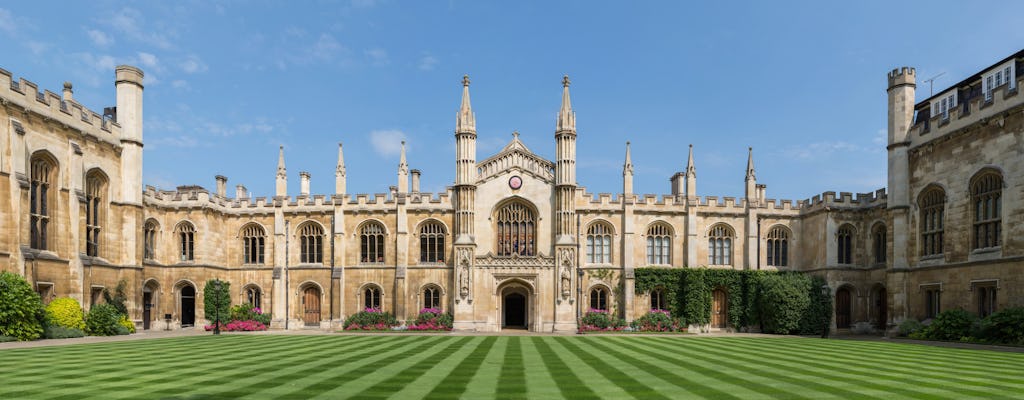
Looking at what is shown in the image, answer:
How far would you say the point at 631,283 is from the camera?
122 feet

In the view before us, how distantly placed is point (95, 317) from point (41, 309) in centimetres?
340

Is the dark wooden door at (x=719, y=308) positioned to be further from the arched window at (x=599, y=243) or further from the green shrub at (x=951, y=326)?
the green shrub at (x=951, y=326)

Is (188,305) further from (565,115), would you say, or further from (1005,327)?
(1005,327)

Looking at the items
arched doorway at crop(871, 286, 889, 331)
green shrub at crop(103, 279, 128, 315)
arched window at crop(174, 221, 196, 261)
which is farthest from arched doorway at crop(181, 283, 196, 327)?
arched doorway at crop(871, 286, 889, 331)

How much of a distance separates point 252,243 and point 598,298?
73.7 ft

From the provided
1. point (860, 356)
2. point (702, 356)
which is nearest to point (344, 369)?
point (702, 356)

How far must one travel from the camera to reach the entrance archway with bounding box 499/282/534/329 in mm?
37875

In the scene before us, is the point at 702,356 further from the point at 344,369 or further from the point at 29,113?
the point at 29,113

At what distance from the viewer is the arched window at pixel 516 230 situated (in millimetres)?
38125

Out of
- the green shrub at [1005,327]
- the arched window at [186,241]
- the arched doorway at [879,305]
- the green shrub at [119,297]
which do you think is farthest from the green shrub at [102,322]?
the arched doorway at [879,305]

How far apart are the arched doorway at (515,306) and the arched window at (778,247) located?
15.5 m

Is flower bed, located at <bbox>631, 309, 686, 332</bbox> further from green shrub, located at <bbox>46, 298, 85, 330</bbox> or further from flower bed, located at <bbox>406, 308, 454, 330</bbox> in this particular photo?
green shrub, located at <bbox>46, 298, 85, 330</bbox>

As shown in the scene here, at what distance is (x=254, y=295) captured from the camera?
3966 cm

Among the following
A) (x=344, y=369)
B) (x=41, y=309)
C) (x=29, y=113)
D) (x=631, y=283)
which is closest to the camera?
(x=344, y=369)
